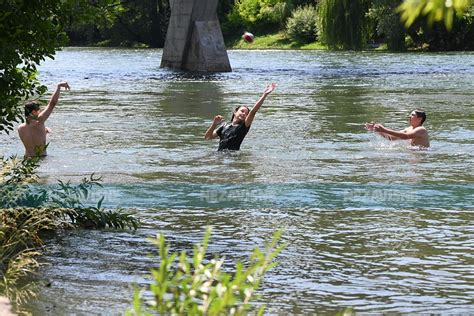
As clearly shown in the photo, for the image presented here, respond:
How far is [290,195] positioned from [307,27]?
242 feet

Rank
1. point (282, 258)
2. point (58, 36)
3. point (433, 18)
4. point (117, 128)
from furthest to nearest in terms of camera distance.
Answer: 1. point (117, 128)
2. point (58, 36)
3. point (282, 258)
4. point (433, 18)

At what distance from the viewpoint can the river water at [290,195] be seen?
27.1ft

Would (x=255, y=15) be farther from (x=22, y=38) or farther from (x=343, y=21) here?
(x=22, y=38)

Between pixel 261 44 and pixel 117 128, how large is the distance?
7260 cm

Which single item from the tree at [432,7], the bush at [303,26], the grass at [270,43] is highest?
the tree at [432,7]

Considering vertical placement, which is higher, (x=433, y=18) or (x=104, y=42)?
(x=433, y=18)

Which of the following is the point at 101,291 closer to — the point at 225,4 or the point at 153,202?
the point at 153,202

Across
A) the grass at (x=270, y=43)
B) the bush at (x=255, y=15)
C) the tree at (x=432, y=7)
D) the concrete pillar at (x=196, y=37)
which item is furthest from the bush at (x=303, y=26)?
the tree at (x=432, y=7)

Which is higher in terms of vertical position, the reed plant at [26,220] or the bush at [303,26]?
the reed plant at [26,220]

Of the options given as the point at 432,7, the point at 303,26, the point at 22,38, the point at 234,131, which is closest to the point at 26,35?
the point at 22,38

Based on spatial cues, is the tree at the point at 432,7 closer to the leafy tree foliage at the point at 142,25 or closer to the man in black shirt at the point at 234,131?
the man in black shirt at the point at 234,131

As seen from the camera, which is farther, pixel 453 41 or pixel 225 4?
pixel 225 4

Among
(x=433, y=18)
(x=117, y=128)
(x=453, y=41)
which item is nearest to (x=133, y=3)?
(x=453, y=41)

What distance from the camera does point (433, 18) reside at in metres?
3.78
